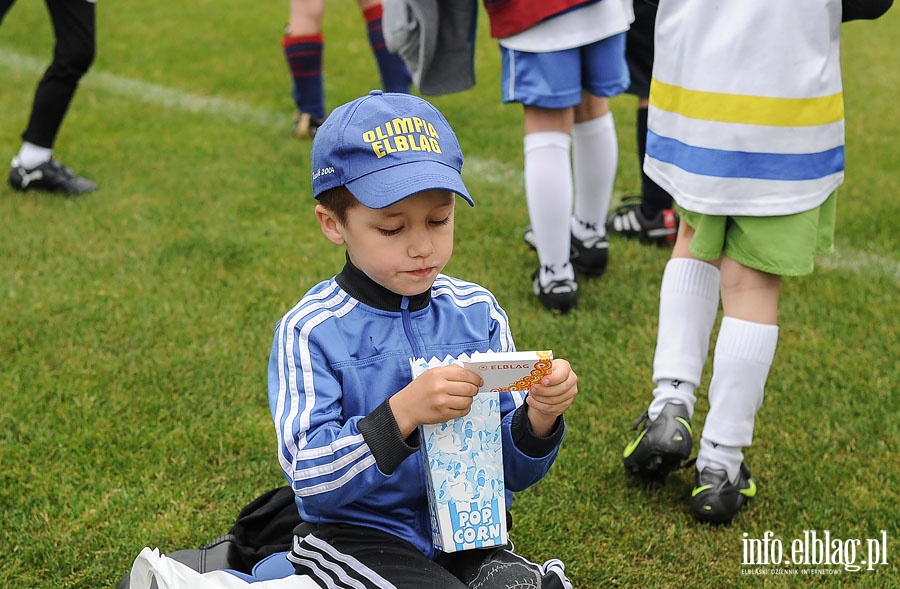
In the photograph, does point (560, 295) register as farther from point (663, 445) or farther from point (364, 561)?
point (364, 561)

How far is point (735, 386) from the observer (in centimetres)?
243

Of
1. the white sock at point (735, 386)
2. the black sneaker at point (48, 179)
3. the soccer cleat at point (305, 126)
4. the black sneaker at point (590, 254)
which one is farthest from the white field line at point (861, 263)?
the black sneaker at point (48, 179)

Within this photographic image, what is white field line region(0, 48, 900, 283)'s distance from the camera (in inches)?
154

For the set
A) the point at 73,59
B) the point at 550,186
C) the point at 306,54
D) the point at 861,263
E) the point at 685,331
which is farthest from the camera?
the point at 306,54

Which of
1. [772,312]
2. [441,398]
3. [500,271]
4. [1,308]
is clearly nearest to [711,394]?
[772,312]

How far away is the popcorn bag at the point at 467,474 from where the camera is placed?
1.71 metres

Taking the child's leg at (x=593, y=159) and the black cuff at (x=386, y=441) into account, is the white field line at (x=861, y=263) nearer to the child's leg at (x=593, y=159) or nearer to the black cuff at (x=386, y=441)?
the child's leg at (x=593, y=159)

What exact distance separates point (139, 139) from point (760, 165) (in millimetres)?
4192

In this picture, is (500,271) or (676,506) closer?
(676,506)

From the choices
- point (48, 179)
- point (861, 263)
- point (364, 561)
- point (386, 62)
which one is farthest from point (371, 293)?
point (386, 62)

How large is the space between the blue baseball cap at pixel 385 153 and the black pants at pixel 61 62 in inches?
131

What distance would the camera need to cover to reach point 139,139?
5.61m

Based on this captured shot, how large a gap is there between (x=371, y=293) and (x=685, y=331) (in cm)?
110

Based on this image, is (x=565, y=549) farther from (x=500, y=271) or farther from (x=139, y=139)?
(x=139, y=139)
